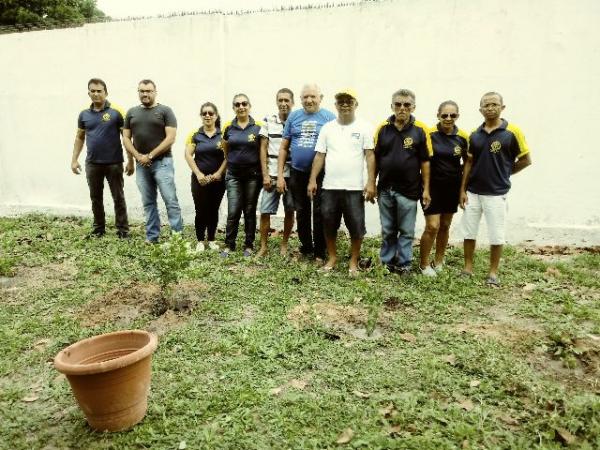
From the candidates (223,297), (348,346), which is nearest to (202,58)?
(223,297)

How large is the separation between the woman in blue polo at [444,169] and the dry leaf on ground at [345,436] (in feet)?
9.49

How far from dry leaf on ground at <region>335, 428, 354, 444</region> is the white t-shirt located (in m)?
2.93

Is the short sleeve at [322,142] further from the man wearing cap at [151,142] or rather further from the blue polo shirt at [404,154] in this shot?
the man wearing cap at [151,142]

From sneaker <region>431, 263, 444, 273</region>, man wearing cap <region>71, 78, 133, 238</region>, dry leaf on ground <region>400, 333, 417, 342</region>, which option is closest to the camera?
dry leaf on ground <region>400, 333, 417, 342</region>

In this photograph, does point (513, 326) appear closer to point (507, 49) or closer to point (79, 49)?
point (507, 49)

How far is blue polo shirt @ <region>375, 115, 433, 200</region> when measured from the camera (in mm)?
5160

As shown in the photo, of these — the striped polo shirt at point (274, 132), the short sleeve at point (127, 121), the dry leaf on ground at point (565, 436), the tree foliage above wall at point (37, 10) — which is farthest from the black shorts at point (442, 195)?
the tree foliage above wall at point (37, 10)

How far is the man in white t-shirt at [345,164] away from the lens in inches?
206

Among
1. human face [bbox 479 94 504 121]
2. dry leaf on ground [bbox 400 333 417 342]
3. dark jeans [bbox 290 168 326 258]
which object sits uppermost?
human face [bbox 479 94 504 121]

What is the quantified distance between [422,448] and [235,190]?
405 cm

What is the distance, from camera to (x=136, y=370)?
9.32 feet

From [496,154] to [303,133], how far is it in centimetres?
208

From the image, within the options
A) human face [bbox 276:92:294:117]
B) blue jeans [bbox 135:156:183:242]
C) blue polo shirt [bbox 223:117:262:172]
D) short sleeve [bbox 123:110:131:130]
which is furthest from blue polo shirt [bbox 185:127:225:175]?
human face [bbox 276:92:294:117]

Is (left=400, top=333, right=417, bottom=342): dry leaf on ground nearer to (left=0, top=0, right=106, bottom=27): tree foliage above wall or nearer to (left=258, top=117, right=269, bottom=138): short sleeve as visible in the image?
(left=258, top=117, right=269, bottom=138): short sleeve
